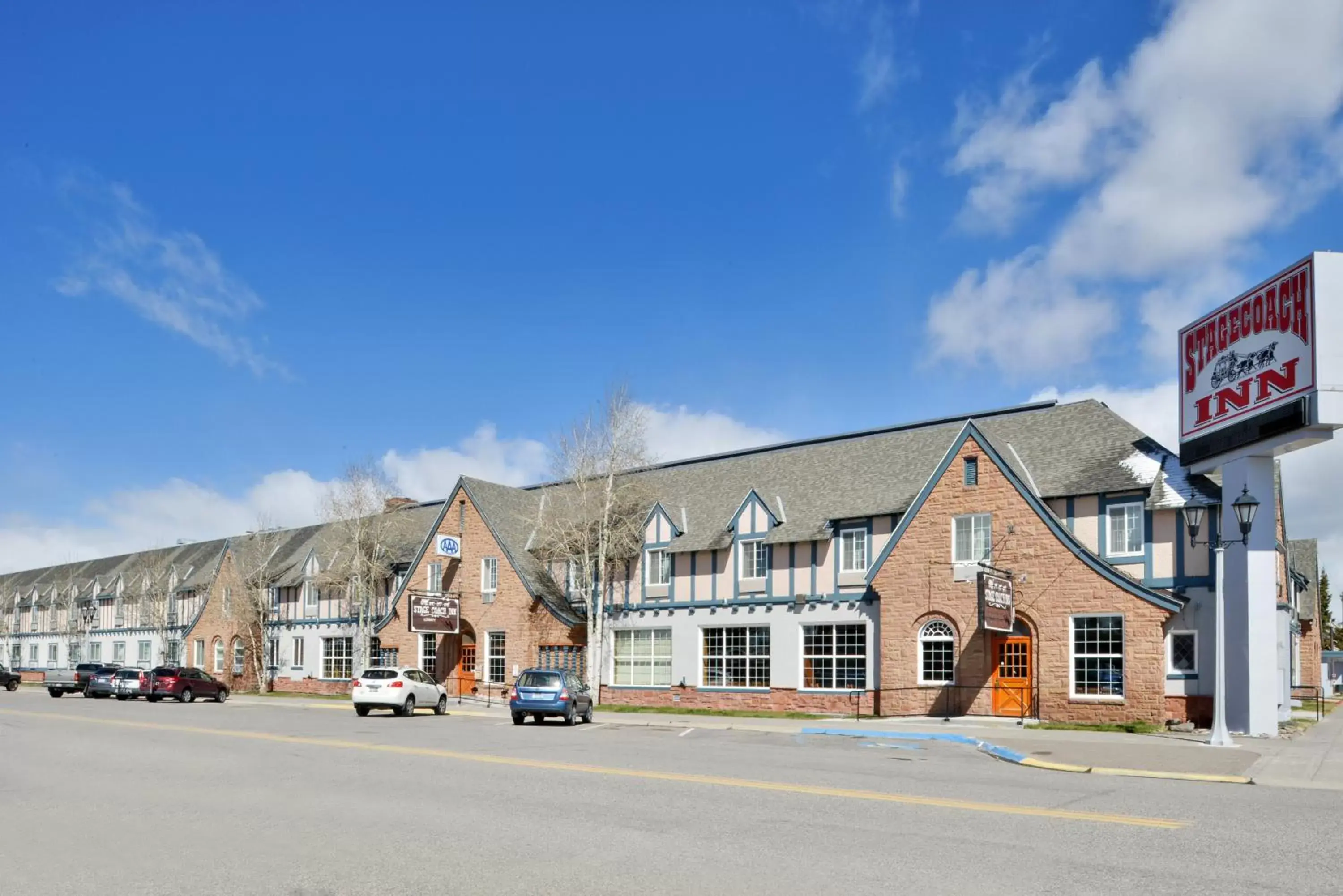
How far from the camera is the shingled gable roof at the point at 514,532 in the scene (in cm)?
4659

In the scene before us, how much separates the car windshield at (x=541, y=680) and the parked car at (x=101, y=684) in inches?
1073

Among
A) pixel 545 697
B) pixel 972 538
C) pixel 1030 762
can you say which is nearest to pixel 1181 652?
pixel 972 538

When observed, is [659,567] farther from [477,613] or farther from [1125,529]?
[1125,529]

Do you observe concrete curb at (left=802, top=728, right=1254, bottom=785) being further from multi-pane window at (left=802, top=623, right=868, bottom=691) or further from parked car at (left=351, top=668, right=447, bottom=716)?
parked car at (left=351, top=668, right=447, bottom=716)

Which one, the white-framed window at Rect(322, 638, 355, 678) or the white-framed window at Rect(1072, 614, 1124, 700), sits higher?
the white-framed window at Rect(1072, 614, 1124, 700)

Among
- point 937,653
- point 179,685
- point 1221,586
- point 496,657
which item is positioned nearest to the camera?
point 1221,586

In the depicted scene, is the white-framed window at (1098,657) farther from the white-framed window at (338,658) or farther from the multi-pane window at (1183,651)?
the white-framed window at (338,658)

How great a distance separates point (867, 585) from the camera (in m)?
36.7

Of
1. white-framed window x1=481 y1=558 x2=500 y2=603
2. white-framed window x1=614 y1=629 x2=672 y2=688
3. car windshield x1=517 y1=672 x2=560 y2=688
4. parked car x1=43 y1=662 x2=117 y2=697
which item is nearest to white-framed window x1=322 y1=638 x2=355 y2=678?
parked car x1=43 y1=662 x2=117 y2=697

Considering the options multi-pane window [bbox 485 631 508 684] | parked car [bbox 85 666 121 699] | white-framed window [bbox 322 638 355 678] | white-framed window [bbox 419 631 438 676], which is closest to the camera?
multi-pane window [bbox 485 631 508 684]

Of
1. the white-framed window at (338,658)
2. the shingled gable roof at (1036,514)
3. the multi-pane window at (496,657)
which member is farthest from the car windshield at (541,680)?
the white-framed window at (338,658)

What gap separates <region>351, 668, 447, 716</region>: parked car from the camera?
3659 centimetres

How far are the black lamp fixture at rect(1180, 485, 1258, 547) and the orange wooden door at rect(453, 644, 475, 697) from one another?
99.9ft

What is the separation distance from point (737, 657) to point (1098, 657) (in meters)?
13.4
